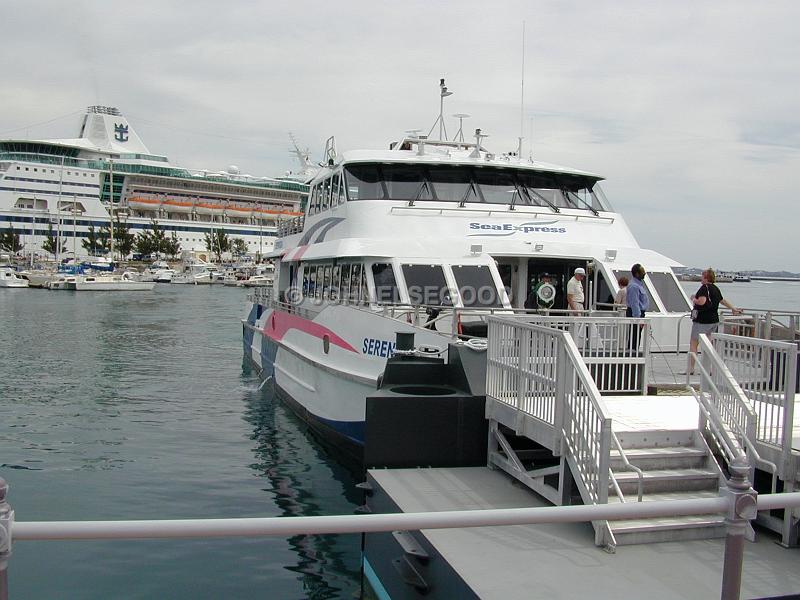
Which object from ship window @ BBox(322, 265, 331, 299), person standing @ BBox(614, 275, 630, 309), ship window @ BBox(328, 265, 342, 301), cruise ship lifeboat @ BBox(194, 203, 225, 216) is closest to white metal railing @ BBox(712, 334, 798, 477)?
person standing @ BBox(614, 275, 630, 309)

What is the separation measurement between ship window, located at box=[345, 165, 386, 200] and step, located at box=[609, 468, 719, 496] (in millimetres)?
7581

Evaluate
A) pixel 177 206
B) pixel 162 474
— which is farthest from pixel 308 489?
pixel 177 206

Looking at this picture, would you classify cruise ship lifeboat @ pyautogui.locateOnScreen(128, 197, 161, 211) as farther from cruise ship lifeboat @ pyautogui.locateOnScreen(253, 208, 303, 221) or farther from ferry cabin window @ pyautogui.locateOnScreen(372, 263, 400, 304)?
ferry cabin window @ pyautogui.locateOnScreen(372, 263, 400, 304)

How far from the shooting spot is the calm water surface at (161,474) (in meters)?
7.55

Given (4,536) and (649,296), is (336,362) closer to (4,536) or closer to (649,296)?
(649,296)

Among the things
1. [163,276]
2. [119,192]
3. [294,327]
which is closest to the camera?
[294,327]

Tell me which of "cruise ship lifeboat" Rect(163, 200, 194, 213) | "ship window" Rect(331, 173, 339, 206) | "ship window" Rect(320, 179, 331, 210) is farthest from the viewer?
"cruise ship lifeboat" Rect(163, 200, 194, 213)

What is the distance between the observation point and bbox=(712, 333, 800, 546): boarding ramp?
5.16 meters

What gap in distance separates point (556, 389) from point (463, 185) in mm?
7314

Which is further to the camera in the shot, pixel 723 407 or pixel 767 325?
pixel 767 325

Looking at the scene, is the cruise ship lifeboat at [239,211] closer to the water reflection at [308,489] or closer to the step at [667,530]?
the water reflection at [308,489]

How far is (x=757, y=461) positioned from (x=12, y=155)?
12162 cm

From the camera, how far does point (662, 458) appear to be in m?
5.96

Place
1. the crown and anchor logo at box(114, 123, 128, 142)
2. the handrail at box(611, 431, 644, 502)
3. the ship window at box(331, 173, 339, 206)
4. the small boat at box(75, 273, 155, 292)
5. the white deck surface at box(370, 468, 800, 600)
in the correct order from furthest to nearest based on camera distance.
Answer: the crown and anchor logo at box(114, 123, 128, 142) < the small boat at box(75, 273, 155, 292) < the ship window at box(331, 173, 339, 206) < the handrail at box(611, 431, 644, 502) < the white deck surface at box(370, 468, 800, 600)
